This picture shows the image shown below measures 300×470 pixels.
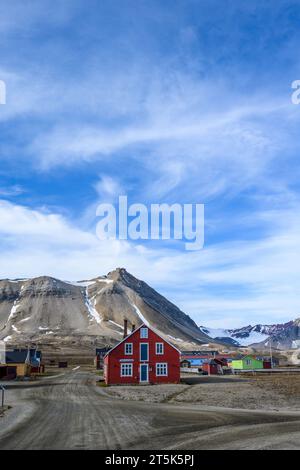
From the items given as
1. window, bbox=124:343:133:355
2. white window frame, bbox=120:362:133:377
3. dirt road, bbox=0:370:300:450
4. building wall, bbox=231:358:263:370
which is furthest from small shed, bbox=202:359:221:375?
dirt road, bbox=0:370:300:450

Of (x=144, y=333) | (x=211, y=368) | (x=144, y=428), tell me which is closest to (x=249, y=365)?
(x=211, y=368)

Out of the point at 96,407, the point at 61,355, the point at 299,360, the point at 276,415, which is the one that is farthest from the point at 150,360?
the point at 299,360

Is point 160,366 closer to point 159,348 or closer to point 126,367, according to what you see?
point 159,348

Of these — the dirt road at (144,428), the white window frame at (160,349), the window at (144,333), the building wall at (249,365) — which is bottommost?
the building wall at (249,365)

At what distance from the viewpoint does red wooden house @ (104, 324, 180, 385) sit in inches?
2415

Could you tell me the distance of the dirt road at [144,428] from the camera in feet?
61.4

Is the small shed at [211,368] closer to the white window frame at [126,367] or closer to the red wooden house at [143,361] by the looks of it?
the red wooden house at [143,361]

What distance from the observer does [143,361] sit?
203 feet

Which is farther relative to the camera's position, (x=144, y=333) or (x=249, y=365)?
(x=249, y=365)

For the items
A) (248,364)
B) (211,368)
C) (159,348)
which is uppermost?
(159,348)

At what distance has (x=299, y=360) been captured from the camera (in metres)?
181

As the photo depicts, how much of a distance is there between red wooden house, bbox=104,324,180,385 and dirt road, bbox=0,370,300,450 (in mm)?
26785

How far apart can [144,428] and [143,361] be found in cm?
3936

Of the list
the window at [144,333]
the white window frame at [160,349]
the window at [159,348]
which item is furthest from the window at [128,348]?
the window at [159,348]
